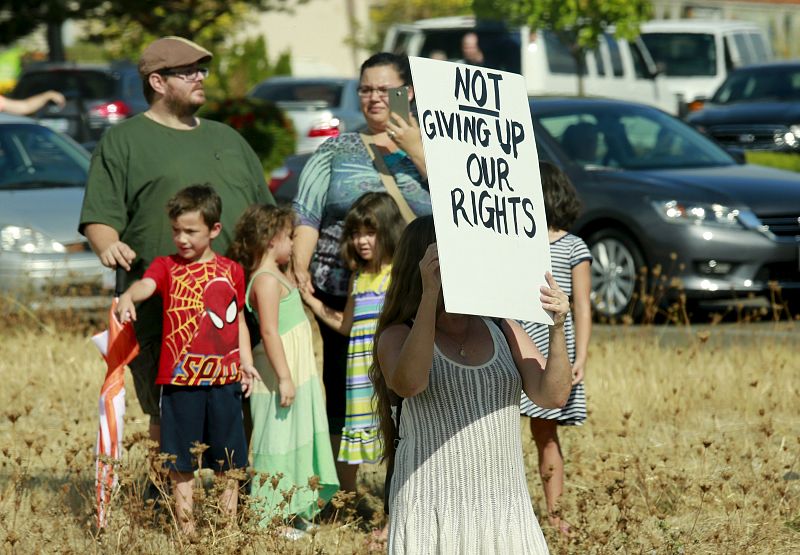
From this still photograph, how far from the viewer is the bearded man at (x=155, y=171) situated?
558 centimetres

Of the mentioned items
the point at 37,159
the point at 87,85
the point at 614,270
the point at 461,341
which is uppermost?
the point at 461,341

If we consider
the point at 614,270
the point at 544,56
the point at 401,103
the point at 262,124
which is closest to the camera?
the point at 401,103

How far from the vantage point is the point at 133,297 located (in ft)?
17.1

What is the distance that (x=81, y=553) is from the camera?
199 inches

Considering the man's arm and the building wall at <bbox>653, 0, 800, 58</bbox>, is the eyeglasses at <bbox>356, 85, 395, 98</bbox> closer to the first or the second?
the man's arm

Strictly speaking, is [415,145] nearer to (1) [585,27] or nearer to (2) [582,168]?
(2) [582,168]

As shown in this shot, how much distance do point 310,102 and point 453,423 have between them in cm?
1846

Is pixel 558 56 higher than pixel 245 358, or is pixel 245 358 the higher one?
pixel 245 358

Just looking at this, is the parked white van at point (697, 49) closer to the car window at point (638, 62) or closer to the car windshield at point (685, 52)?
the car windshield at point (685, 52)

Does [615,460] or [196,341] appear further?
[615,460]

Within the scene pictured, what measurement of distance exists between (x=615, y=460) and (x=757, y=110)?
45.8ft

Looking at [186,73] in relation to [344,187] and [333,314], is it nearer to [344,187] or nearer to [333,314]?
[344,187]

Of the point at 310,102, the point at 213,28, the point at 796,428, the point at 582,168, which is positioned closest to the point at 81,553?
the point at 796,428

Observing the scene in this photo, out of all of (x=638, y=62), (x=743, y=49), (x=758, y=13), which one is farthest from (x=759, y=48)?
(x=758, y=13)
